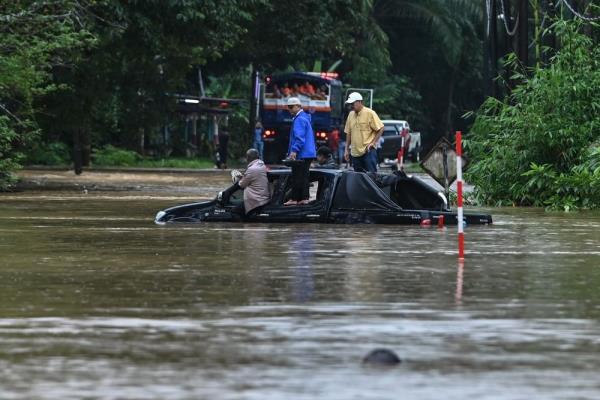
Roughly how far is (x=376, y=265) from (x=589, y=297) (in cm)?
337

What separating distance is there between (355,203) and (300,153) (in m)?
1.79

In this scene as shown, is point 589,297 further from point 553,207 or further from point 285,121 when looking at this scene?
point 285,121

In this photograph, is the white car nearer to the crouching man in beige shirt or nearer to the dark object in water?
the crouching man in beige shirt

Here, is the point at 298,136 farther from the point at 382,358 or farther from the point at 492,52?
the point at 492,52

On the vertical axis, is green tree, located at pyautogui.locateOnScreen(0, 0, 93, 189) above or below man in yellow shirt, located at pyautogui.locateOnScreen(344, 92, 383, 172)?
above

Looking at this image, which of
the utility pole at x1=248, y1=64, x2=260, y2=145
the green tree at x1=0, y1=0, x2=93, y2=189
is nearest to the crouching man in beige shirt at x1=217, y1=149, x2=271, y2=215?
the green tree at x1=0, y1=0, x2=93, y2=189

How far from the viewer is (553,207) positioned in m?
28.0

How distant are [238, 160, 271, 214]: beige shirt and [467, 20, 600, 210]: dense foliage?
785 cm

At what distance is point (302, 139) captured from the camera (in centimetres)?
2427

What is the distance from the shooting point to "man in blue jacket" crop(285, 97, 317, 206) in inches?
875

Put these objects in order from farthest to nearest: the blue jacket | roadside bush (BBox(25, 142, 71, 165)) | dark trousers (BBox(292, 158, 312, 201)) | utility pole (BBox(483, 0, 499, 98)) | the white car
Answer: the white car < roadside bush (BBox(25, 142, 71, 165)) < utility pole (BBox(483, 0, 499, 98)) < the blue jacket < dark trousers (BBox(292, 158, 312, 201))

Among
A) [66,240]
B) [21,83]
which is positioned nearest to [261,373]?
[66,240]

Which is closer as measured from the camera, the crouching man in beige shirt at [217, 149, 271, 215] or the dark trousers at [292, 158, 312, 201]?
the crouching man in beige shirt at [217, 149, 271, 215]

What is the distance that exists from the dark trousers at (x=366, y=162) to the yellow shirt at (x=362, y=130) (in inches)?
3.1
